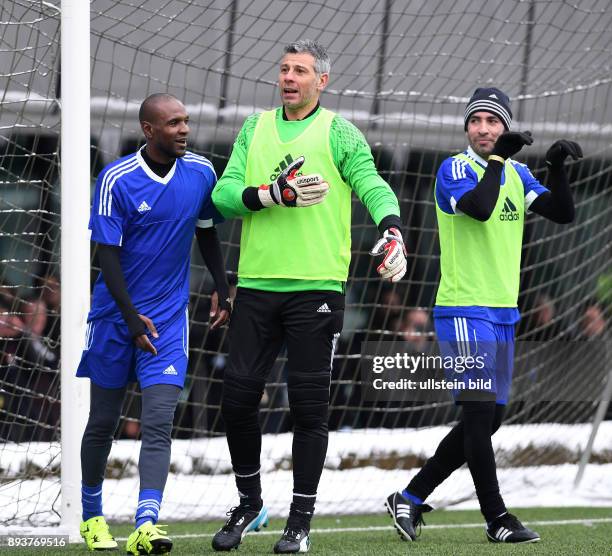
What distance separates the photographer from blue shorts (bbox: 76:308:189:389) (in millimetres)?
4070

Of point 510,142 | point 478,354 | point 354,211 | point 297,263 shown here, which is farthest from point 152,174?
point 354,211

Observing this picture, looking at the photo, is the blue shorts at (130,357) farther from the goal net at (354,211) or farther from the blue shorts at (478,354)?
the goal net at (354,211)

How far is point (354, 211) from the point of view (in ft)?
25.4

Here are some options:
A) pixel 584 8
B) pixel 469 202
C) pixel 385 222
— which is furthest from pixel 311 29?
pixel 385 222

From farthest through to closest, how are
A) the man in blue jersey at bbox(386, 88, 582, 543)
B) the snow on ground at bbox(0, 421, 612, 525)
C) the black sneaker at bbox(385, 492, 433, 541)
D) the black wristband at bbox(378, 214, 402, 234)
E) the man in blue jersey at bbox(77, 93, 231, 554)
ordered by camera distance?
the snow on ground at bbox(0, 421, 612, 525) → the black sneaker at bbox(385, 492, 433, 541) → the man in blue jersey at bbox(386, 88, 582, 543) → the man in blue jersey at bbox(77, 93, 231, 554) → the black wristband at bbox(378, 214, 402, 234)

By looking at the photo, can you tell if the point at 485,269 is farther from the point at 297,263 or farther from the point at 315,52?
the point at 315,52

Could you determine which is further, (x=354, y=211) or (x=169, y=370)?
(x=354, y=211)

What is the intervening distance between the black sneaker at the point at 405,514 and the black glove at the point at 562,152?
152 cm

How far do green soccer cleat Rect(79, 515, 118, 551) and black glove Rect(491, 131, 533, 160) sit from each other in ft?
6.67

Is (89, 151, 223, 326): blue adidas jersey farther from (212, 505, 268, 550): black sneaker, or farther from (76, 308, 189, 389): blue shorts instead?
(212, 505, 268, 550): black sneaker

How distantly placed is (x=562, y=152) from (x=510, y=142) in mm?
319

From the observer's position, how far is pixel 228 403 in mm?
4129

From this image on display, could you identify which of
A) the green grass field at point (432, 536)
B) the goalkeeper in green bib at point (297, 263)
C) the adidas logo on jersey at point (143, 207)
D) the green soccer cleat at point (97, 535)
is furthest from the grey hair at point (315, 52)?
the green soccer cleat at point (97, 535)

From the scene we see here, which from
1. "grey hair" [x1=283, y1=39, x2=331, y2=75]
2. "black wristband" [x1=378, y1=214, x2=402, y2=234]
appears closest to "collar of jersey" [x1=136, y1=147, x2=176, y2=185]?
"grey hair" [x1=283, y1=39, x2=331, y2=75]
